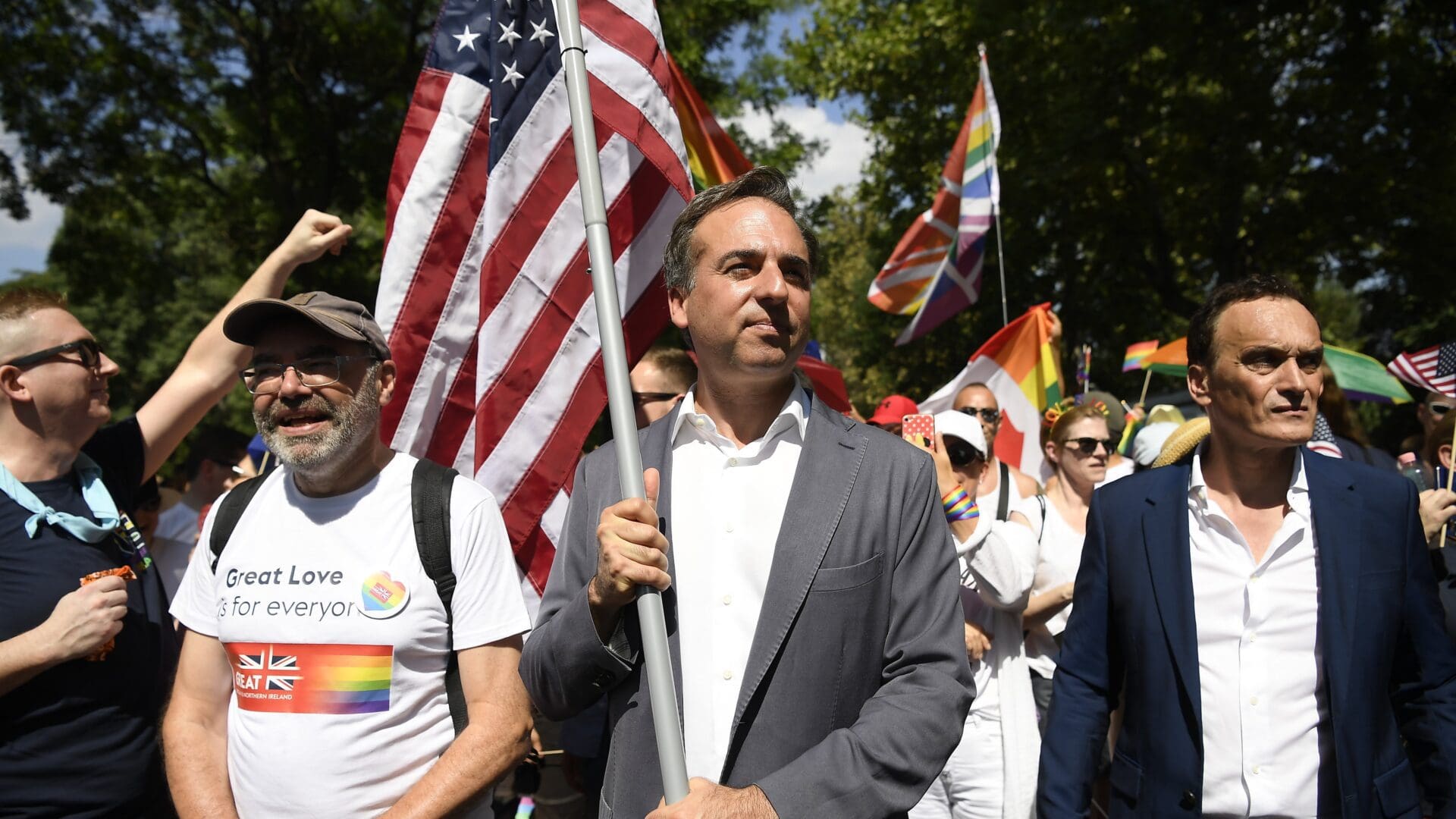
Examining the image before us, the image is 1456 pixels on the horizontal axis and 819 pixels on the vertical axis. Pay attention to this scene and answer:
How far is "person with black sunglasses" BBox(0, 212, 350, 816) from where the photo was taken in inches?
107

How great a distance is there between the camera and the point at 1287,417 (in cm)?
262

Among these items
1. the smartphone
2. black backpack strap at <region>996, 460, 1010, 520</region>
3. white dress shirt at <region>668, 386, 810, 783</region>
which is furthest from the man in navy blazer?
black backpack strap at <region>996, 460, 1010, 520</region>

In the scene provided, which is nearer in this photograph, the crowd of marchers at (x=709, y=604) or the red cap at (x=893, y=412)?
the crowd of marchers at (x=709, y=604)

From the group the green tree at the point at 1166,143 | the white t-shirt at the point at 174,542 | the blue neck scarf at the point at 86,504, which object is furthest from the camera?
the green tree at the point at 1166,143

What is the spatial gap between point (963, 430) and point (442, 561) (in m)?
2.37

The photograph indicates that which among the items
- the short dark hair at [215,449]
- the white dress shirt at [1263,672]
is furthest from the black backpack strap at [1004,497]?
the short dark hair at [215,449]

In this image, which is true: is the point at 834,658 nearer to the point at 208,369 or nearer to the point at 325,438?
the point at 325,438

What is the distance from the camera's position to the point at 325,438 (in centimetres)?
264

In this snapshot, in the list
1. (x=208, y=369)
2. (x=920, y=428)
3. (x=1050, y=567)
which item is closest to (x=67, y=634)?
(x=208, y=369)

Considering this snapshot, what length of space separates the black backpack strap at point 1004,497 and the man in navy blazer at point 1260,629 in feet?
5.54

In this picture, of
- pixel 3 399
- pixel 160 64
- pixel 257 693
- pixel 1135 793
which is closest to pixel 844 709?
pixel 1135 793

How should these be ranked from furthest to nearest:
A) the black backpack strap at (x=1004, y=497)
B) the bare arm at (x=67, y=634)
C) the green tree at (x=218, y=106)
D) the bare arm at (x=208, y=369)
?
the green tree at (x=218, y=106), the black backpack strap at (x=1004, y=497), the bare arm at (x=208, y=369), the bare arm at (x=67, y=634)

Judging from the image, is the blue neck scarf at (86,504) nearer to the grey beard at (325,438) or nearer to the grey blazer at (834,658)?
the grey beard at (325,438)

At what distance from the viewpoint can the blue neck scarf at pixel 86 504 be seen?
2.87 m
